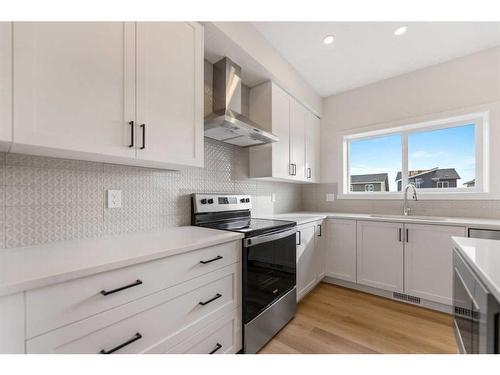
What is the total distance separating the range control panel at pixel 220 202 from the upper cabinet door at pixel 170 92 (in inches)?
16.5

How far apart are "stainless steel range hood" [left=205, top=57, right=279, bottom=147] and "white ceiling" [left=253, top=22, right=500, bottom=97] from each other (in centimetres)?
45

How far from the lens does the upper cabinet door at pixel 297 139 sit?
2.62m

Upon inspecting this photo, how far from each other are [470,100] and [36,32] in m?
3.50

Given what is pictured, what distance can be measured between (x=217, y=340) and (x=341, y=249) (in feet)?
5.97

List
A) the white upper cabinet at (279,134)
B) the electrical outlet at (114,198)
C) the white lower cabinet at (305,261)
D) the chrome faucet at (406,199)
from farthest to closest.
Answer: the chrome faucet at (406,199), the white upper cabinet at (279,134), the white lower cabinet at (305,261), the electrical outlet at (114,198)

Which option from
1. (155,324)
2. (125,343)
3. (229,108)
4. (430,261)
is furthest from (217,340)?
(430,261)

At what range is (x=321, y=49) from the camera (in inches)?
87.0

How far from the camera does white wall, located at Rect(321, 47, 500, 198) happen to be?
2.20m

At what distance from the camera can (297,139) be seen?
2732 mm

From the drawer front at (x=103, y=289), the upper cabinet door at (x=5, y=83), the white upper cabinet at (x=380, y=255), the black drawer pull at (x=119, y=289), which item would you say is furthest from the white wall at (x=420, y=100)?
the upper cabinet door at (x=5, y=83)

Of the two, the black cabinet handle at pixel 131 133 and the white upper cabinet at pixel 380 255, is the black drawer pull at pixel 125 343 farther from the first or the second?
the white upper cabinet at pixel 380 255

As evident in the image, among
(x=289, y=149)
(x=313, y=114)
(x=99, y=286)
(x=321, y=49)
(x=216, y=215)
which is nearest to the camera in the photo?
(x=99, y=286)

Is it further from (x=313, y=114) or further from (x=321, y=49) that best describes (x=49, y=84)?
(x=313, y=114)
